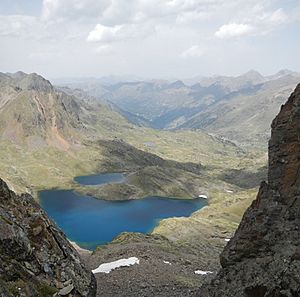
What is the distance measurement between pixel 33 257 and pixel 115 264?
4160cm

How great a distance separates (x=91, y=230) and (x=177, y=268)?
111m

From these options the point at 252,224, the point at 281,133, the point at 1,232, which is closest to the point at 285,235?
the point at 252,224

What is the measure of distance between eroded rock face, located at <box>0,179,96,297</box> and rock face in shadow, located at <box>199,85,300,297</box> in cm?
1137

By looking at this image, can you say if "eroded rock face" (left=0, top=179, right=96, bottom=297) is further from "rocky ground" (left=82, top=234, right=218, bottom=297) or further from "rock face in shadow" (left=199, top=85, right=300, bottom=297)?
"rocky ground" (left=82, top=234, right=218, bottom=297)

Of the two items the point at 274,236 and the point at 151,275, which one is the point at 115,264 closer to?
the point at 151,275

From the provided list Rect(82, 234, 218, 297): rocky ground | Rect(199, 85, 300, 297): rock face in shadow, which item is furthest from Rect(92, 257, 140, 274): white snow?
Rect(199, 85, 300, 297): rock face in shadow

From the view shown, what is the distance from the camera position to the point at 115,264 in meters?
68.5

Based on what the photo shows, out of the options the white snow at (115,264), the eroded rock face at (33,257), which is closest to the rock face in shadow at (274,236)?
the eroded rock face at (33,257)

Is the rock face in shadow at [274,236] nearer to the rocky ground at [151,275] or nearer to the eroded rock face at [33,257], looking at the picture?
the rocky ground at [151,275]

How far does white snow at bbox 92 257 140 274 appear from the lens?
65.4 meters

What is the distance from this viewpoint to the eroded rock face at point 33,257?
25344 millimetres

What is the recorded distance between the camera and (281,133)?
3794cm

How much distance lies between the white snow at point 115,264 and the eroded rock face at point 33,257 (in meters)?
32.9

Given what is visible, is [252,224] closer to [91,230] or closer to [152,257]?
[152,257]
